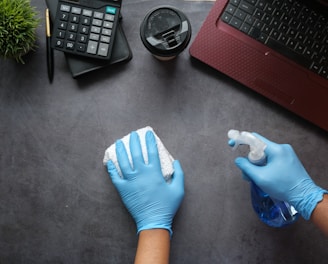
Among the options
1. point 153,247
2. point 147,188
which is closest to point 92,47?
point 147,188

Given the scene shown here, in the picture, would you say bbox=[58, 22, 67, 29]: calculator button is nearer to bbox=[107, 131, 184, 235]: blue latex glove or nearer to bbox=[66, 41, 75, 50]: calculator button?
bbox=[66, 41, 75, 50]: calculator button

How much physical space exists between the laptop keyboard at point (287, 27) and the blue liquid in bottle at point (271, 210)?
282 mm

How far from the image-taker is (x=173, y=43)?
74 cm

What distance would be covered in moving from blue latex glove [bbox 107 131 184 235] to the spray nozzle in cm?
14

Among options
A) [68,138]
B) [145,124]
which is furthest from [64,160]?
[145,124]

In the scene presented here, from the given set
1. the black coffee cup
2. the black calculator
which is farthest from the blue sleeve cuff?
the black calculator

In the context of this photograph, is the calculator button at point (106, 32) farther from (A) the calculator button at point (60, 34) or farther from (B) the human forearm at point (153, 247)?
(B) the human forearm at point (153, 247)

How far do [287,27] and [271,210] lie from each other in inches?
15.2

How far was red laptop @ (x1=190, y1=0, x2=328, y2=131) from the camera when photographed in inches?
30.7

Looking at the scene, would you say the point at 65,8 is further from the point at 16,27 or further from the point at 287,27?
the point at 287,27

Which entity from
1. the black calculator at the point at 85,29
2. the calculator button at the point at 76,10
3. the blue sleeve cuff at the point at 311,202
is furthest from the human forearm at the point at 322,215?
the calculator button at the point at 76,10

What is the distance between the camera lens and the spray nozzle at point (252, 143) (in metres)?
0.71

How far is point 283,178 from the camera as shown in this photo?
746 millimetres

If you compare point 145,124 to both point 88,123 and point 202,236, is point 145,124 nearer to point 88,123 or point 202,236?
point 88,123
